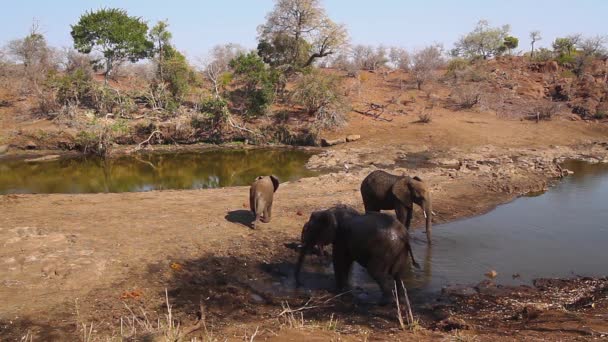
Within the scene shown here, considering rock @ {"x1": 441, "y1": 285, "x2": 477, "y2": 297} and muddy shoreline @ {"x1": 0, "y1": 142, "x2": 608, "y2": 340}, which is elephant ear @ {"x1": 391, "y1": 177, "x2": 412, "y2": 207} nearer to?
muddy shoreline @ {"x1": 0, "y1": 142, "x2": 608, "y2": 340}

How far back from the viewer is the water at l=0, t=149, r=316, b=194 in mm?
18797

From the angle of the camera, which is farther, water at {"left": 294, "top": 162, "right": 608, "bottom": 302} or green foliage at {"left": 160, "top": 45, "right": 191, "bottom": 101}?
green foliage at {"left": 160, "top": 45, "right": 191, "bottom": 101}

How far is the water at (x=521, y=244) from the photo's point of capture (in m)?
9.38

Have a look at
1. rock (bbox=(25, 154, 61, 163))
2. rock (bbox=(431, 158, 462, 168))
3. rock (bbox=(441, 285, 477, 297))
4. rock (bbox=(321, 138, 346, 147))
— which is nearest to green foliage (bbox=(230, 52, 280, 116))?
rock (bbox=(321, 138, 346, 147))

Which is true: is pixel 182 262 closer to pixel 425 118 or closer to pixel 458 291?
pixel 458 291

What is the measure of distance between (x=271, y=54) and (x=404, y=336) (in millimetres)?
34356

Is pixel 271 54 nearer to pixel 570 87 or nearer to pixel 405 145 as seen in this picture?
pixel 405 145

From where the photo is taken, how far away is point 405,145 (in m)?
26.1

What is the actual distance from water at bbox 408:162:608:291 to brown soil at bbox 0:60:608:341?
2.05ft

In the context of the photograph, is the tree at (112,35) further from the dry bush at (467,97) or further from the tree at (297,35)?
the dry bush at (467,97)

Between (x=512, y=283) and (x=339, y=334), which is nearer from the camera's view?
(x=339, y=334)

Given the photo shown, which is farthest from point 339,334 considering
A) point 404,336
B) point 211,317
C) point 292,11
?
point 292,11

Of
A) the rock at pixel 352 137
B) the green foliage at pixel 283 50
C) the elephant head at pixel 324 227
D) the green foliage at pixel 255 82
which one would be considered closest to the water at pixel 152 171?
the rock at pixel 352 137

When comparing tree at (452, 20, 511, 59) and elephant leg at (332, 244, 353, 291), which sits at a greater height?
tree at (452, 20, 511, 59)
